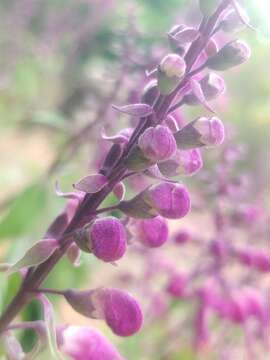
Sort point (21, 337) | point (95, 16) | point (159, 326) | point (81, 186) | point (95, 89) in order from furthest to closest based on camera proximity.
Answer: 1. point (95, 16)
2. point (95, 89)
3. point (159, 326)
4. point (21, 337)
5. point (81, 186)

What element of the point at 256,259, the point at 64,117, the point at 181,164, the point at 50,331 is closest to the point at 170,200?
the point at 181,164

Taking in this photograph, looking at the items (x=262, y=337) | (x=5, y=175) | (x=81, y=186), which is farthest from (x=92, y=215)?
(x=5, y=175)

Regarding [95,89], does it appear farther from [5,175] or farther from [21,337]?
[21,337]

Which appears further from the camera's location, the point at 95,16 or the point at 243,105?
the point at 243,105

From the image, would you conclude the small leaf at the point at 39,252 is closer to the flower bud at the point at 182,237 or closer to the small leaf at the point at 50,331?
the small leaf at the point at 50,331

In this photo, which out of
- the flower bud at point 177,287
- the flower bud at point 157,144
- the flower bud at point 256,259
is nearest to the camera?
the flower bud at point 157,144

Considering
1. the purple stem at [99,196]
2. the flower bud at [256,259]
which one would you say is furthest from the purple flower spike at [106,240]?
the flower bud at [256,259]

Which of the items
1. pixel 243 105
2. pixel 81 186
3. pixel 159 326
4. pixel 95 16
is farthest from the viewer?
pixel 243 105
